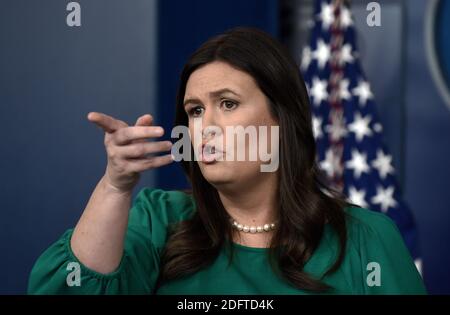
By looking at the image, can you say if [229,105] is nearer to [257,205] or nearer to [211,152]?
[211,152]

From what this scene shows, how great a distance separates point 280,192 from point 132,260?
0.37 m

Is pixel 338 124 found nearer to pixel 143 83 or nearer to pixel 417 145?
pixel 417 145

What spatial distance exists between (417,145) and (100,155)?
164 cm

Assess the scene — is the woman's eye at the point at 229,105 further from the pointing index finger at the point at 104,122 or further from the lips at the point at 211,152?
the pointing index finger at the point at 104,122

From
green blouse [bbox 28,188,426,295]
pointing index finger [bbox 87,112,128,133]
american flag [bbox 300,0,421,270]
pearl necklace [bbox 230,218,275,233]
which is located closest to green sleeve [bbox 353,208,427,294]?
green blouse [bbox 28,188,426,295]

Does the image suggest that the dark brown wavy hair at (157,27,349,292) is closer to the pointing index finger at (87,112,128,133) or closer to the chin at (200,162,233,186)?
the chin at (200,162,233,186)

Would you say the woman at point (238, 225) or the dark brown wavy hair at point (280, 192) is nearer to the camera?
the woman at point (238, 225)

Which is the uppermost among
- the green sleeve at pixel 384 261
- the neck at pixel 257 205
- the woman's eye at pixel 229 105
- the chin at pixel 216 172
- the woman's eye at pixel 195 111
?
the woman's eye at pixel 229 105

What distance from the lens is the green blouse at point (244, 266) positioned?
128 centimetres

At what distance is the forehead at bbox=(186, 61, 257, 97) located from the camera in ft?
4.51

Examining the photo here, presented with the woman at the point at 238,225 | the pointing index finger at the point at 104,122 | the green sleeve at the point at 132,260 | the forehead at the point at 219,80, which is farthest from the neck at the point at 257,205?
the pointing index finger at the point at 104,122

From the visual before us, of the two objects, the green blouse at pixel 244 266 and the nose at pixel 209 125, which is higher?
the nose at pixel 209 125

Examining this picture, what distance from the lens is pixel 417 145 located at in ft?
11.2
